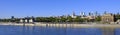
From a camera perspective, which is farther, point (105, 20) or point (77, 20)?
point (77, 20)

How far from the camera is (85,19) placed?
7475 inches

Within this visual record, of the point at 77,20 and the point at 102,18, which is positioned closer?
the point at 102,18

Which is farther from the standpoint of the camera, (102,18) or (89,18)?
(89,18)

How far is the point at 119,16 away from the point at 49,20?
38.4 metres

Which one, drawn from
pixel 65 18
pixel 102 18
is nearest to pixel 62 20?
pixel 65 18

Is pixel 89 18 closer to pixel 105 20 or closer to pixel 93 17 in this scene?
pixel 93 17

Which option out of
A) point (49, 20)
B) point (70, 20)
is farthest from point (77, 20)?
point (49, 20)

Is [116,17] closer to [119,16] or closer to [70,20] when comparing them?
[119,16]

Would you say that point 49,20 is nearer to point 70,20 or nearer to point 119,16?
point 70,20

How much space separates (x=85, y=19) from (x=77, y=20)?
4.62m

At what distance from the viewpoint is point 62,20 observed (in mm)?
192875

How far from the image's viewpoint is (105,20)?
167 m

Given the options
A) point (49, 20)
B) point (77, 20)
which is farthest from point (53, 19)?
point (77, 20)

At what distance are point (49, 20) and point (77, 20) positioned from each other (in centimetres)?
1714
